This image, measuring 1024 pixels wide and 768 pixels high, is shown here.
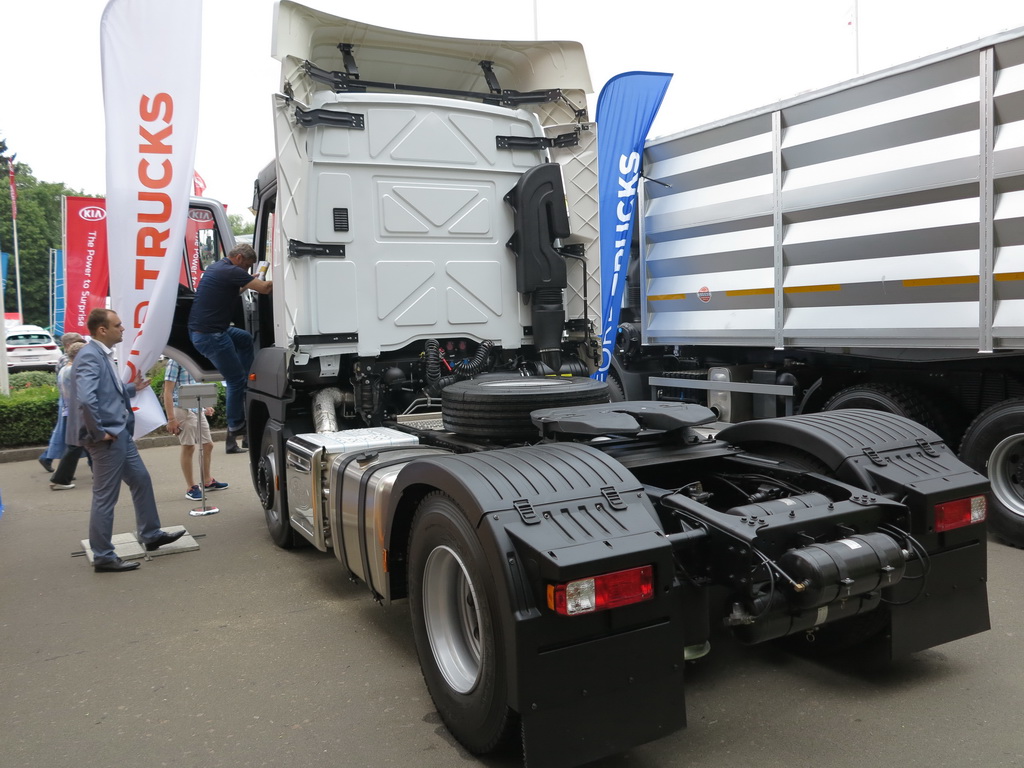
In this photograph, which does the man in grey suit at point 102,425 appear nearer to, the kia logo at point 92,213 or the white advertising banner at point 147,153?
the white advertising banner at point 147,153

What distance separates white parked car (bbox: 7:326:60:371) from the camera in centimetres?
2672

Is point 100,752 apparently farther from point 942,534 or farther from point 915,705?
point 942,534

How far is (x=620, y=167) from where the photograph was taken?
8758 mm

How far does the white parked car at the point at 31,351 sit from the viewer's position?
2672 centimetres

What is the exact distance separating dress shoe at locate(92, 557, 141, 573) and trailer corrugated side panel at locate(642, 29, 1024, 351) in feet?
18.2

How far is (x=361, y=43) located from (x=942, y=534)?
4.57 metres

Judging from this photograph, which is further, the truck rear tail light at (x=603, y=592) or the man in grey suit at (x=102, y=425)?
the man in grey suit at (x=102, y=425)

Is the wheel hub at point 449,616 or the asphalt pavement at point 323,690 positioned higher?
the wheel hub at point 449,616

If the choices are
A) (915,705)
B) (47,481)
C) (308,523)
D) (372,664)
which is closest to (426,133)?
(308,523)

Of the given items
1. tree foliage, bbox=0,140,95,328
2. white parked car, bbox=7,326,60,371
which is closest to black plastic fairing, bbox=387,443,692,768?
white parked car, bbox=7,326,60,371

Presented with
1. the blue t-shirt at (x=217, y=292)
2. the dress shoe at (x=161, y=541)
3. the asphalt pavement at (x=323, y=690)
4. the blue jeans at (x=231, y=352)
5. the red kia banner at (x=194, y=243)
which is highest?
the red kia banner at (x=194, y=243)

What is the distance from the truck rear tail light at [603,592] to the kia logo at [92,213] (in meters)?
11.9

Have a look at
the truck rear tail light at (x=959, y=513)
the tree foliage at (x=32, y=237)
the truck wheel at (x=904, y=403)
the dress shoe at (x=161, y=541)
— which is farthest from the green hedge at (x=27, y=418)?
the tree foliage at (x=32, y=237)

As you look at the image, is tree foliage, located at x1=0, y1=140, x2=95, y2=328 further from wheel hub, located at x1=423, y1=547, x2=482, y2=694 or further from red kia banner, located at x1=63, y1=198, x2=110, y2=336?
wheel hub, located at x1=423, y1=547, x2=482, y2=694
